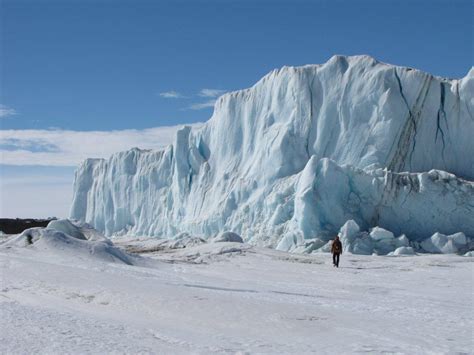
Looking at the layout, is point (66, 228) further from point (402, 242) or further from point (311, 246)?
point (402, 242)

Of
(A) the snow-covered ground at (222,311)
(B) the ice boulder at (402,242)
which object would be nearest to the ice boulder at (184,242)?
(B) the ice boulder at (402,242)

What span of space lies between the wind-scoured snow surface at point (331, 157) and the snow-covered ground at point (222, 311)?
959 centimetres

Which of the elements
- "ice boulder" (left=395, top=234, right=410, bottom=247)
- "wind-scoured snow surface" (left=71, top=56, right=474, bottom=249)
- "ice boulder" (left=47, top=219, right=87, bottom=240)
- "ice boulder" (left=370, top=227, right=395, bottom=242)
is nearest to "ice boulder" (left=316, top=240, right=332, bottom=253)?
"wind-scoured snow surface" (left=71, top=56, right=474, bottom=249)

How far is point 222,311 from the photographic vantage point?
22.6ft

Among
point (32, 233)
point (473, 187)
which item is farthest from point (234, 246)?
point (473, 187)

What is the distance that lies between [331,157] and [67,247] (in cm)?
1551

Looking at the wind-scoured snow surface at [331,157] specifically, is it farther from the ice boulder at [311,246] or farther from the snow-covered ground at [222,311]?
the snow-covered ground at [222,311]

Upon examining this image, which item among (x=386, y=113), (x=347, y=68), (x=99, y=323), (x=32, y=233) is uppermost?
(x=347, y=68)

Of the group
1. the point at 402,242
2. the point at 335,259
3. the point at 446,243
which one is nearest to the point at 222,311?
the point at 335,259

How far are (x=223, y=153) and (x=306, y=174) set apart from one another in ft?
30.7

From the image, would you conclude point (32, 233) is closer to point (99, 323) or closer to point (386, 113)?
point (99, 323)

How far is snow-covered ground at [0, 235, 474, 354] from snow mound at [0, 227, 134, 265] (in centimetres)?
8

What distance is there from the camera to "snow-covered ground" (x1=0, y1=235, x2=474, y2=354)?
5.34 m

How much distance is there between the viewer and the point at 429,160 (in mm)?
24938
